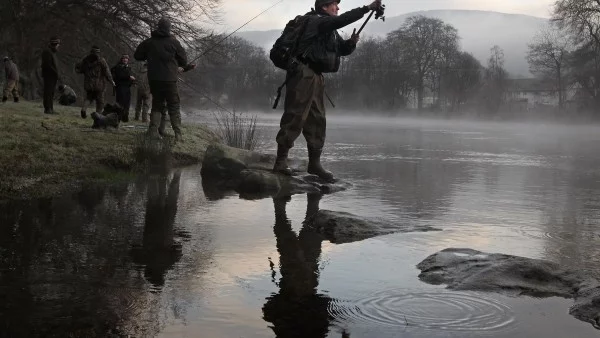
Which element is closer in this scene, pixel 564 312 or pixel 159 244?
pixel 564 312

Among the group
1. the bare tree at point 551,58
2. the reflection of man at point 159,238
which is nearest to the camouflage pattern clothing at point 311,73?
the reflection of man at point 159,238

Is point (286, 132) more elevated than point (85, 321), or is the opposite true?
point (286, 132)

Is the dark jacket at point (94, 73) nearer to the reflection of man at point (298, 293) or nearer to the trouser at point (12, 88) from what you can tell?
the trouser at point (12, 88)

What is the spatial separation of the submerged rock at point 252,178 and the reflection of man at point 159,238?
894 millimetres

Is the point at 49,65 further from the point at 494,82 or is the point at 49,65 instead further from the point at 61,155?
the point at 494,82

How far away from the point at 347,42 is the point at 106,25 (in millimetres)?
19866

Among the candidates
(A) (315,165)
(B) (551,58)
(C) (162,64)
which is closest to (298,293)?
(A) (315,165)

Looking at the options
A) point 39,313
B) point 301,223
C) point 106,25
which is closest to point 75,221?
point 301,223

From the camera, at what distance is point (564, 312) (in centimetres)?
350

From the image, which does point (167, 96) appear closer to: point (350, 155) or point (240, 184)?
point (240, 184)

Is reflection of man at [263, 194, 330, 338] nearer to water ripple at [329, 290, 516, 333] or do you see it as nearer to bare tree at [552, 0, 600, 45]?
water ripple at [329, 290, 516, 333]

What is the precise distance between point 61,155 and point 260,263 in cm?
518

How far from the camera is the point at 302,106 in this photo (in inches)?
322

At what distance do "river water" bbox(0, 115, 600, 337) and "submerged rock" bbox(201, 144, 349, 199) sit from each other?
1.37 ft
